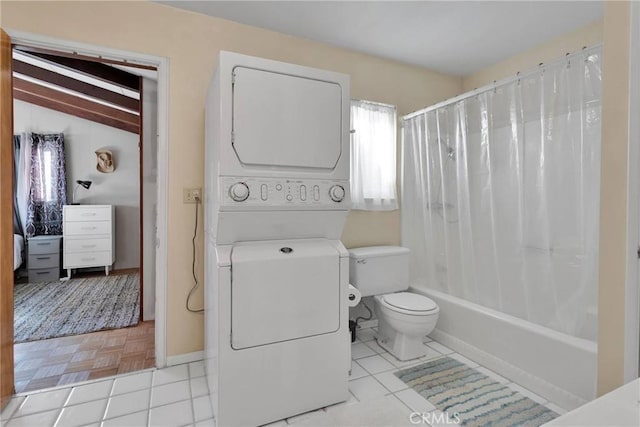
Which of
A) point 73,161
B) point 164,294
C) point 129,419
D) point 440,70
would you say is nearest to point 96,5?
point 164,294

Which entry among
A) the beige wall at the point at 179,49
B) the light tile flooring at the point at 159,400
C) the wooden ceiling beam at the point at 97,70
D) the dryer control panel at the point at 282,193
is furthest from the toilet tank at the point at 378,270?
the wooden ceiling beam at the point at 97,70

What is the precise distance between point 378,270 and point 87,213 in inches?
169

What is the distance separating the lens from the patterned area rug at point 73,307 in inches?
107

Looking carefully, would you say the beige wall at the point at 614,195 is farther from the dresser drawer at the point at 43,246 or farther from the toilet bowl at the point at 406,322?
the dresser drawer at the point at 43,246

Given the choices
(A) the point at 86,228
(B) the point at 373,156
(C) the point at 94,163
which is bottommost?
(A) the point at 86,228

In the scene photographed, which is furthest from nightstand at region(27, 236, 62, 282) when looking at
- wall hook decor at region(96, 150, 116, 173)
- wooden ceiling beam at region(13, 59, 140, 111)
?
wooden ceiling beam at region(13, 59, 140, 111)

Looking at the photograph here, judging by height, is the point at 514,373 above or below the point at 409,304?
below

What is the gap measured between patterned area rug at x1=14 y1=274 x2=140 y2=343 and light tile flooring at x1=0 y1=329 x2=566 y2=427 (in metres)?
1.07

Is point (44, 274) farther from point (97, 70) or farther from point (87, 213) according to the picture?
point (97, 70)

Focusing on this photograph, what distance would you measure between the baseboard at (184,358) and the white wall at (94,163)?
11.6ft

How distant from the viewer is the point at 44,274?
13.8 feet

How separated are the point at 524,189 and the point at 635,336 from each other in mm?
1083

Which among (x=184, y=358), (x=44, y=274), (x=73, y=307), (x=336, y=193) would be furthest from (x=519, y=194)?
(x=44, y=274)

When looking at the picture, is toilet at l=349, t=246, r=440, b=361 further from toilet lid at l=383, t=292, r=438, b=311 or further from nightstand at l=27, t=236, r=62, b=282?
nightstand at l=27, t=236, r=62, b=282
